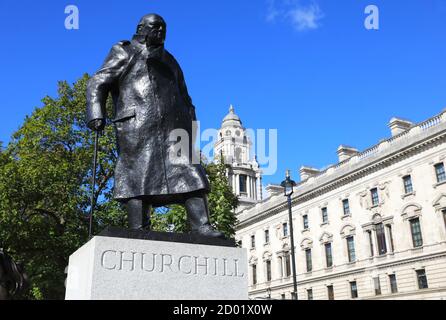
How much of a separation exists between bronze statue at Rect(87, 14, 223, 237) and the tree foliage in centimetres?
1671

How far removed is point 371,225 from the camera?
133ft

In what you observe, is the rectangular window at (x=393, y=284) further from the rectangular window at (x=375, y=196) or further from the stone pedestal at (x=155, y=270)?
the stone pedestal at (x=155, y=270)

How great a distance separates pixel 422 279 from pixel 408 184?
698 cm

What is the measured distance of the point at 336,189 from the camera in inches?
1754

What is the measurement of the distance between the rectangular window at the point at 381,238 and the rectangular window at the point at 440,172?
645cm

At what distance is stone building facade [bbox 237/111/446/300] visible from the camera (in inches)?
1400

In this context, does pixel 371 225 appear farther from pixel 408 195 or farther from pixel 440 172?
pixel 440 172

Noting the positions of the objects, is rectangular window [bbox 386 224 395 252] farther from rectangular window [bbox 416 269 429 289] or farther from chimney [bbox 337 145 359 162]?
chimney [bbox 337 145 359 162]

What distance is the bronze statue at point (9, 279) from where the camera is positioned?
982 centimetres

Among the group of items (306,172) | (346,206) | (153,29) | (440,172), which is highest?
(306,172)

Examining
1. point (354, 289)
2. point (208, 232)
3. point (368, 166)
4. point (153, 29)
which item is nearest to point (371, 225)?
point (368, 166)

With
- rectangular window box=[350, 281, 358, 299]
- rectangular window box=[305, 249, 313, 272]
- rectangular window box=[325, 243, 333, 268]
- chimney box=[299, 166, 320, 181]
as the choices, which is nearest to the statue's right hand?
rectangular window box=[350, 281, 358, 299]

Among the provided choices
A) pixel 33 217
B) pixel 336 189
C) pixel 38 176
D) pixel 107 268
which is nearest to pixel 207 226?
pixel 107 268
